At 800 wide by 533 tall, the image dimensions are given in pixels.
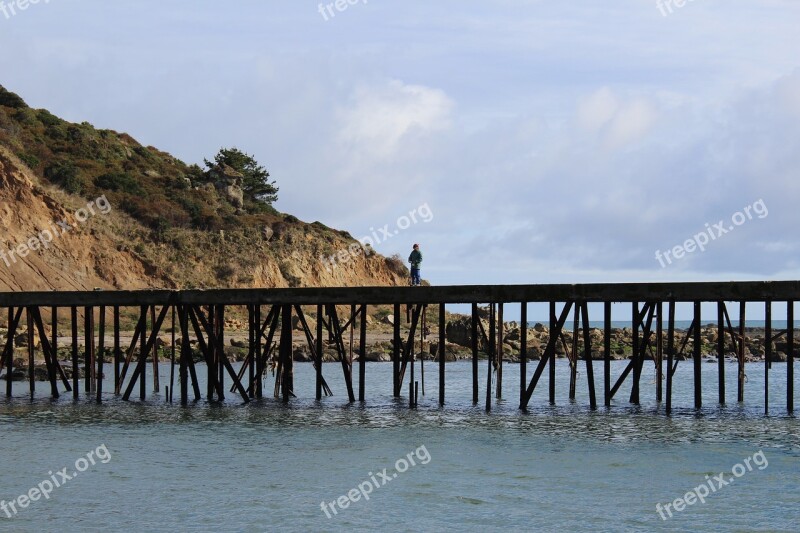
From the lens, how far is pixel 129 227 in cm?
7638

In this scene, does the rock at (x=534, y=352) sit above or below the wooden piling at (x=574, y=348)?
below

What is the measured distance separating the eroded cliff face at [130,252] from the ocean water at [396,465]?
107 ft

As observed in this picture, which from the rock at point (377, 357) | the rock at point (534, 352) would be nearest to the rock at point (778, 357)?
the rock at point (534, 352)

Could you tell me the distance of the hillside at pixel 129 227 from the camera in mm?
68062

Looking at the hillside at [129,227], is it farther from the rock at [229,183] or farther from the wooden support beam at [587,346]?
the wooden support beam at [587,346]

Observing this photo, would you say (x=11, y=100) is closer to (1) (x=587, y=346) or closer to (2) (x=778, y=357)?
(2) (x=778, y=357)

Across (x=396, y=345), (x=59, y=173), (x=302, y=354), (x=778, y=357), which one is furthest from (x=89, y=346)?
(x=59, y=173)

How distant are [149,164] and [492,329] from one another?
220 feet

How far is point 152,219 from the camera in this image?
257ft

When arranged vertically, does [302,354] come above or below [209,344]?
below

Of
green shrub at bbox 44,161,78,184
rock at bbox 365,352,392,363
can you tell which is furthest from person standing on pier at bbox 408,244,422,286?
green shrub at bbox 44,161,78,184

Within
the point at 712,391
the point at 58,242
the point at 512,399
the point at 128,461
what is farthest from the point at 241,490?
the point at 58,242

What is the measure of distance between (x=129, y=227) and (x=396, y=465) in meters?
56.0

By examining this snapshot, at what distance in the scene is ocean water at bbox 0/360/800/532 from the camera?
1916 centimetres
